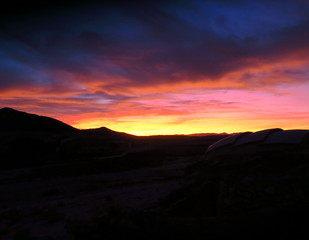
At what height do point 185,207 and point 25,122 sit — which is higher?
point 25,122

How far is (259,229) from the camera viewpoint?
5.01 metres

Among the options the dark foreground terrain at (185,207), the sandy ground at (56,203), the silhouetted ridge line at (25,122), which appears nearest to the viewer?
the dark foreground terrain at (185,207)

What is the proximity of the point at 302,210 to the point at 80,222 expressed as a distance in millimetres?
4465

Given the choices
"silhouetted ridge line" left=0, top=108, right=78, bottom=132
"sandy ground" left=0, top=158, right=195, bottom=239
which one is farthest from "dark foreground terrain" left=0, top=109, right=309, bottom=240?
"silhouetted ridge line" left=0, top=108, right=78, bottom=132

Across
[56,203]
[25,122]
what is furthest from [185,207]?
[25,122]

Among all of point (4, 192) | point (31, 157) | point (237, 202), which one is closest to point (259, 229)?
point (237, 202)

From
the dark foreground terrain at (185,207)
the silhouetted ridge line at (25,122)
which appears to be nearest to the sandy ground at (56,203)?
the dark foreground terrain at (185,207)

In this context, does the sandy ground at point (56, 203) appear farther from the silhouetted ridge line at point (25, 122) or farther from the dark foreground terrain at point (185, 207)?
the silhouetted ridge line at point (25, 122)

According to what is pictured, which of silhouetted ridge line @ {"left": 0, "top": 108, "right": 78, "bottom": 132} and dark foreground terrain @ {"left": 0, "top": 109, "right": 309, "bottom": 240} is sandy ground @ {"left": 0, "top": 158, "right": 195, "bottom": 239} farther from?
silhouetted ridge line @ {"left": 0, "top": 108, "right": 78, "bottom": 132}

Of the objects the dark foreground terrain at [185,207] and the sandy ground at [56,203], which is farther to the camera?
the sandy ground at [56,203]

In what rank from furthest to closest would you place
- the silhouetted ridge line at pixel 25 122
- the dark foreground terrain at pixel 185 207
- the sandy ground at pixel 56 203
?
the silhouetted ridge line at pixel 25 122, the sandy ground at pixel 56 203, the dark foreground terrain at pixel 185 207

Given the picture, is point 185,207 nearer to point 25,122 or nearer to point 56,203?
point 56,203

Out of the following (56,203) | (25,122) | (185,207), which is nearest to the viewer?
(185,207)

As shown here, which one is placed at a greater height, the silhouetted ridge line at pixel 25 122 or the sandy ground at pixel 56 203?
the silhouetted ridge line at pixel 25 122
